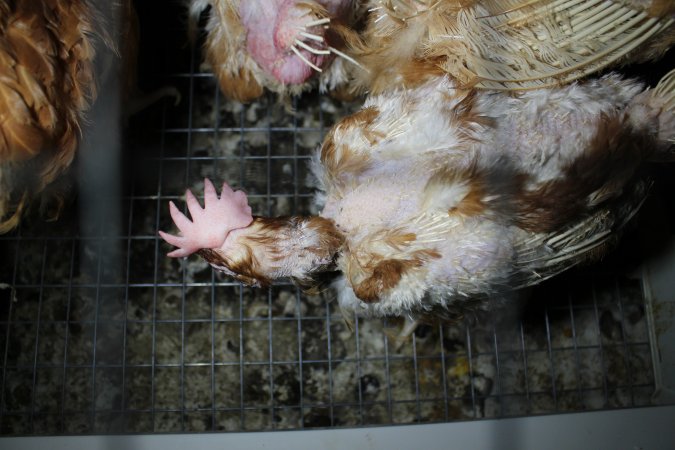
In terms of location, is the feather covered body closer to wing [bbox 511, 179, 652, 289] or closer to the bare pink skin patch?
wing [bbox 511, 179, 652, 289]

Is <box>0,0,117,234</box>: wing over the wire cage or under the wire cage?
over

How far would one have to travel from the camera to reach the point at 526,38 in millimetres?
794

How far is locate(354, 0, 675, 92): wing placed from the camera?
0.75 meters

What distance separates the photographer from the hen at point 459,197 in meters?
0.79

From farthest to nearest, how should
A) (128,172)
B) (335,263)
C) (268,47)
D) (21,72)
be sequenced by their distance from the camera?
(128,172) → (268,47) → (335,263) → (21,72)

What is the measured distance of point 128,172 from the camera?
123cm

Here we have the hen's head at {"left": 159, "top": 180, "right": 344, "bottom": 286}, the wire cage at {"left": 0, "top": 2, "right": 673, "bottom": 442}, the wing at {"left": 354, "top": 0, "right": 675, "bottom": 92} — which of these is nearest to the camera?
the wing at {"left": 354, "top": 0, "right": 675, "bottom": 92}

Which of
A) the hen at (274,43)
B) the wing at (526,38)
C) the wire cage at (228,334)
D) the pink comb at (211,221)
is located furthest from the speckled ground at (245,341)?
the wing at (526,38)

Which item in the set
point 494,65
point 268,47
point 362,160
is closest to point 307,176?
point 268,47

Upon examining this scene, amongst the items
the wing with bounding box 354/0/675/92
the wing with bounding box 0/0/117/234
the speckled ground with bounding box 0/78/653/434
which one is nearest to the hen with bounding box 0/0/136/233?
the wing with bounding box 0/0/117/234

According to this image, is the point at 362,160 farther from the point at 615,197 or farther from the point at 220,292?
the point at 220,292

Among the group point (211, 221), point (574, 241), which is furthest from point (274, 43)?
point (574, 241)

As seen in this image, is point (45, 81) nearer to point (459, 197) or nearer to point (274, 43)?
point (274, 43)

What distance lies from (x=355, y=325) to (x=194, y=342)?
0.37m
